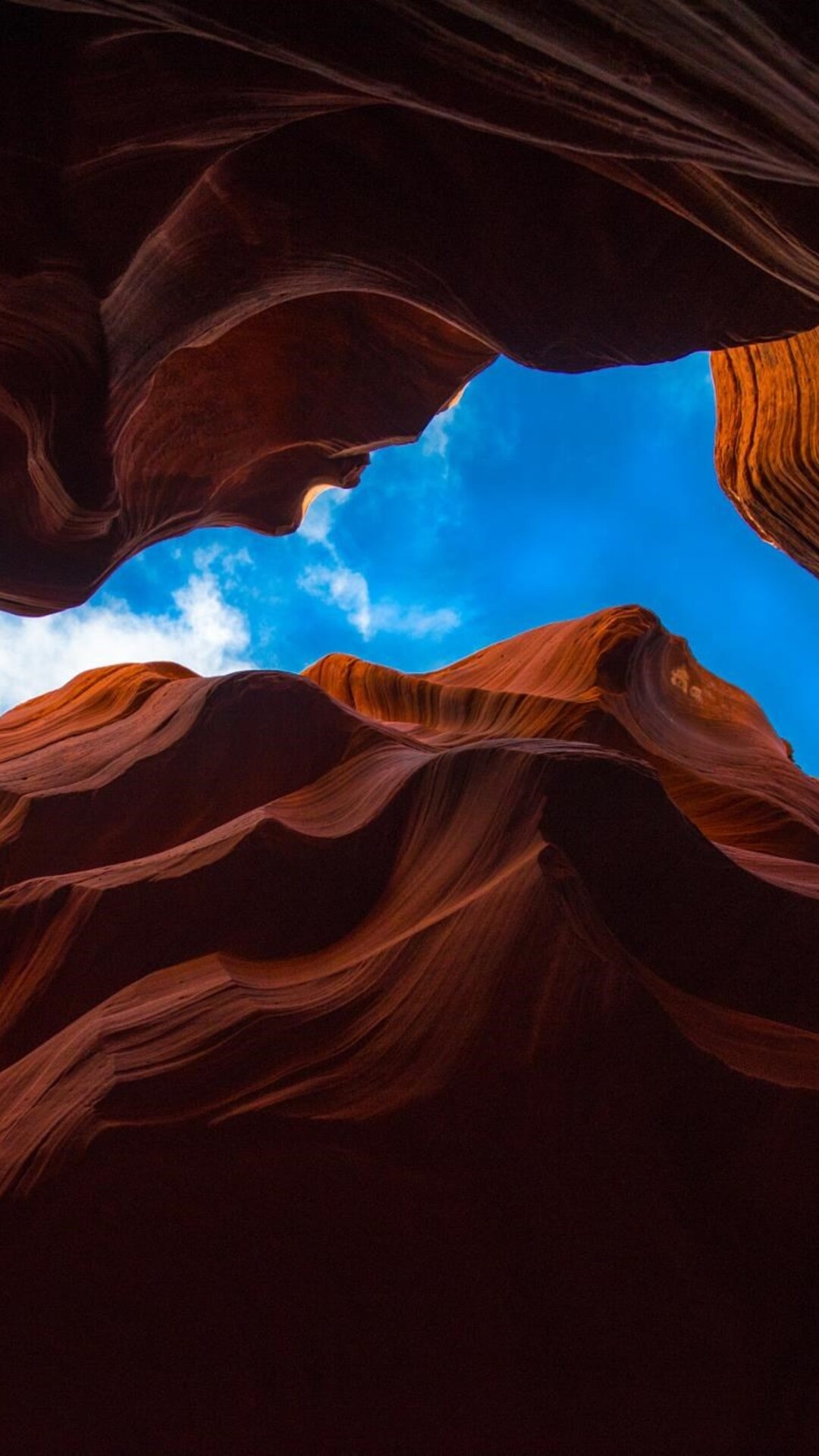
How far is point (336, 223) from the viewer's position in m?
6.14

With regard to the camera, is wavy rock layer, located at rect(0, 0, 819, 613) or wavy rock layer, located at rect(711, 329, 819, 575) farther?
wavy rock layer, located at rect(711, 329, 819, 575)

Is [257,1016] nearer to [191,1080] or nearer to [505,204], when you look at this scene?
[191,1080]

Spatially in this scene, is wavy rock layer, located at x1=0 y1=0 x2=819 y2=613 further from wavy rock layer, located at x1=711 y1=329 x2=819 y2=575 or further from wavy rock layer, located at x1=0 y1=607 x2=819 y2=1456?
wavy rock layer, located at x1=0 y1=607 x2=819 y2=1456

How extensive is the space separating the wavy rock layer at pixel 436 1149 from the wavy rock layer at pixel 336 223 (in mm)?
2929

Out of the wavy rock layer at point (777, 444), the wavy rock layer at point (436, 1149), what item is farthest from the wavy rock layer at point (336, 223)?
the wavy rock layer at point (436, 1149)

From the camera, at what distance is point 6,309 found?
16.7ft

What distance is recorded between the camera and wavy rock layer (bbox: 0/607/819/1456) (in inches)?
140

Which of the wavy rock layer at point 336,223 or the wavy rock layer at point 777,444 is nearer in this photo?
the wavy rock layer at point 336,223

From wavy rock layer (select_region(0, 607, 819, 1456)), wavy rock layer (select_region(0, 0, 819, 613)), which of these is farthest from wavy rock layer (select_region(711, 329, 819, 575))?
wavy rock layer (select_region(0, 607, 819, 1456))

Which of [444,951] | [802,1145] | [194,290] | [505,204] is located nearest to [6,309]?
[194,290]

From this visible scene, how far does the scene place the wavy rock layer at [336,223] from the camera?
3021 millimetres

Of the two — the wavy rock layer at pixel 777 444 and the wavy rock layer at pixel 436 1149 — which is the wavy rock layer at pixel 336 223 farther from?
the wavy rock layer at pixel 436 1149

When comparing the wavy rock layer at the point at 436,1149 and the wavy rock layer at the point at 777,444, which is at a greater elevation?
the wavy rock layer at the point at 777,444

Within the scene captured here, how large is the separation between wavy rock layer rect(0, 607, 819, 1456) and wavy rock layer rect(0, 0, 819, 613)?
9.61ft
